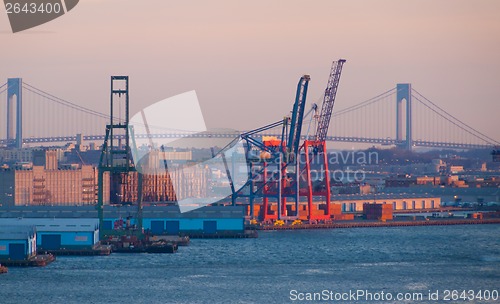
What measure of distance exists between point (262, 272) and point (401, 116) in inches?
2795

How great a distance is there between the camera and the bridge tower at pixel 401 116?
95125 millimetres

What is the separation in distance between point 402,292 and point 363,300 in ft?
4.37

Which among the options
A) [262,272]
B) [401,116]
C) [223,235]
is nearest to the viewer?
[262,272]

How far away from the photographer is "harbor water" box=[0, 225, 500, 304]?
25.8m

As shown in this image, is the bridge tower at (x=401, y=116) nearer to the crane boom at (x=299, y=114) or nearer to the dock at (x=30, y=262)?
the crane boom at (x=299, y=114)

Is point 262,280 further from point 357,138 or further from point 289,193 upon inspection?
point 357,138

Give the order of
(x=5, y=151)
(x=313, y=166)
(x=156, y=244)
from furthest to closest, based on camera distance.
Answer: (x=313, y=166) → (x=5, y=151) → (x=156, y=244)

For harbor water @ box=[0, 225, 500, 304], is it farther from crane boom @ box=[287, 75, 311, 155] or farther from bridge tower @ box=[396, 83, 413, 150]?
bridge tower @ box=[396, 83, 413, 150]

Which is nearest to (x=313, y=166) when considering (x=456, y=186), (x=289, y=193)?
(x=456, y=186)

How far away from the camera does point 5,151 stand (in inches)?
3108

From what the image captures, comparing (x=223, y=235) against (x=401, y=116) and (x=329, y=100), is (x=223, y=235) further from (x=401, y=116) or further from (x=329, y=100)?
(x=401, y=116)

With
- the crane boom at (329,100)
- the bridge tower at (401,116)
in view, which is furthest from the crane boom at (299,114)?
the bridge tower at (401,116)

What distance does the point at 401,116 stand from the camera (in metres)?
99.6

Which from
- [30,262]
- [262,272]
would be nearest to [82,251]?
[30,262]
